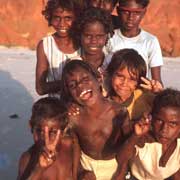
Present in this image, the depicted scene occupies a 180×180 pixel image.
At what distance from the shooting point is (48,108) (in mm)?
2699

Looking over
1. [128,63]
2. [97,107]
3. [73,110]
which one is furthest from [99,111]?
[128,63]

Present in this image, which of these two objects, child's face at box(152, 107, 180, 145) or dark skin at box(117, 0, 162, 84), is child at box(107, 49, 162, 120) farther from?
dark skin at box(117, 0, 162, 84)

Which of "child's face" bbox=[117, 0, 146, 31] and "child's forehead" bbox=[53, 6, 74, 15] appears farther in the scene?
"child's face" bbox=[117, 0, 146, 31]

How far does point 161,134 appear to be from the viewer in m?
2.73

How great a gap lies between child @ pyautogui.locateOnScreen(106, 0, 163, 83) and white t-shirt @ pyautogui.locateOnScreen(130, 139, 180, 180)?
26.3 inches

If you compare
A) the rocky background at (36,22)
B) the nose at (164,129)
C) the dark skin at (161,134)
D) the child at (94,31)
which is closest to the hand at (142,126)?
the dark skin at (161,134)

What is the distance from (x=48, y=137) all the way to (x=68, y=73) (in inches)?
17.0

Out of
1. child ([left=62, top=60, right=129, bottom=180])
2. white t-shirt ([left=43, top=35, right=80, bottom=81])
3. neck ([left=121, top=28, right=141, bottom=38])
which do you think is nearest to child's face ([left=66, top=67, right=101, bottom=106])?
child ([left=62, top=60, right=129, bottom=180])

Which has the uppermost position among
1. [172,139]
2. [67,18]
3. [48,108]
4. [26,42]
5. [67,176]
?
[67,18]

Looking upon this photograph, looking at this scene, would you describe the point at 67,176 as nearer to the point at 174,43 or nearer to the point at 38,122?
the point at 38,122

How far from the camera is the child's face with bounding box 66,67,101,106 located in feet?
8.93

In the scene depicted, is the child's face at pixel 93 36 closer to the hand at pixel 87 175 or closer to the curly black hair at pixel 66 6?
the curly black hair at pixel 66 6

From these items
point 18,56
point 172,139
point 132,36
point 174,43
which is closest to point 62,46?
point 132,36

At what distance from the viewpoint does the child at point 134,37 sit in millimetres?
3229
